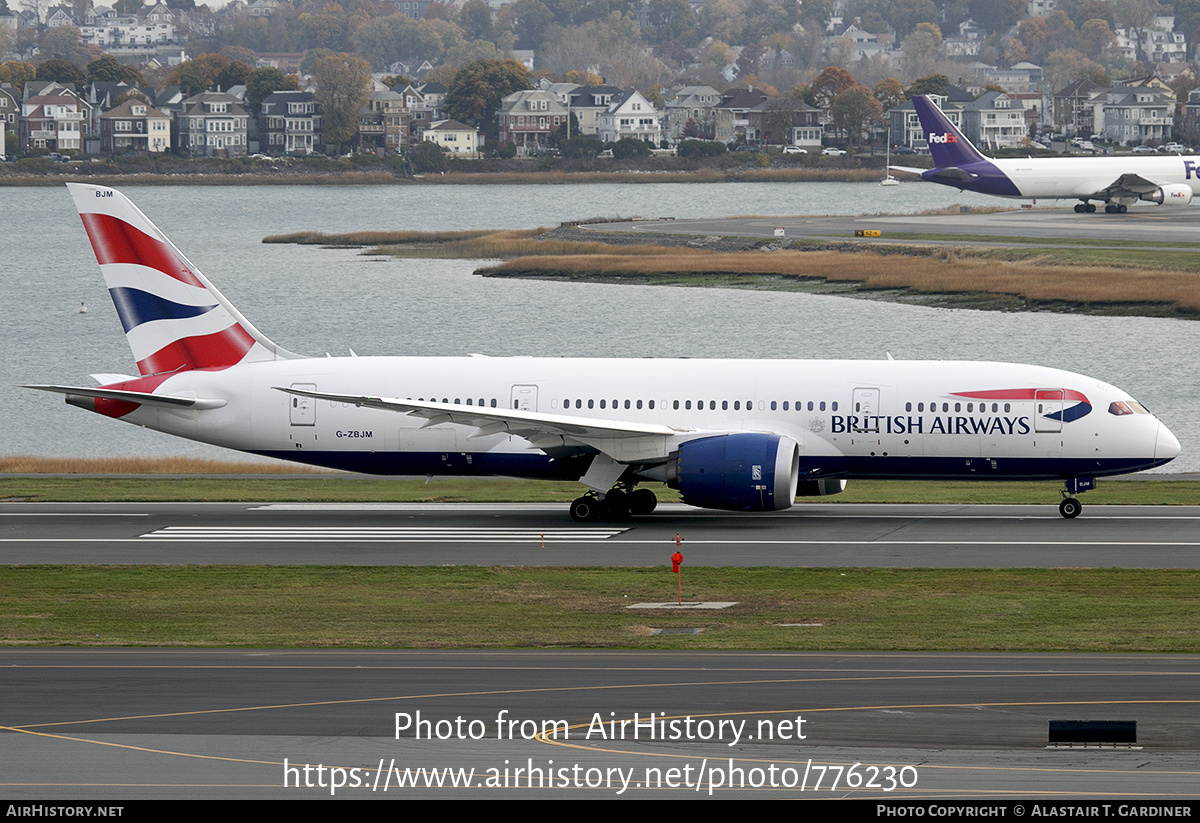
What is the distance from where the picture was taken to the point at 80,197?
4359 cm

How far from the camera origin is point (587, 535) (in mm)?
39281

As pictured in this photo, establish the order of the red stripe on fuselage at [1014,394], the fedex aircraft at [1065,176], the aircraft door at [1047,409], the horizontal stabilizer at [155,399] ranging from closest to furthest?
1. the aircraft door at [1047,409]
2. the red stripe on fuselage at [1014,394]
3. the horizontal stabilizer at [155,399]
4. the fedex aircraft at [1065,176]

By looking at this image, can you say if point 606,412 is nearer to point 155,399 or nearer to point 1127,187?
point 155,399

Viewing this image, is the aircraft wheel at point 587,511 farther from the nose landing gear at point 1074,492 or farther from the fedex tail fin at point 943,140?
the fedex tail fin at point 943,140

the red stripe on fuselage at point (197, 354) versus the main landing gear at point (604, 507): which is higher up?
the red stripe on fuselage at point (197, 354)

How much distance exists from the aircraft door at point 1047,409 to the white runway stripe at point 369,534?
11.1 metres

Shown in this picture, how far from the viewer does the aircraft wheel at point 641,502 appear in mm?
41938

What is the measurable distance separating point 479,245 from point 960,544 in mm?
113431

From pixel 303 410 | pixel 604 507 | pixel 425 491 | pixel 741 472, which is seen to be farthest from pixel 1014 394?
pixel 303 410

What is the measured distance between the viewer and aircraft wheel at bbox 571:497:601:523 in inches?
1633

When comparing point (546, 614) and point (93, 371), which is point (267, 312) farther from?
point (546, 614)

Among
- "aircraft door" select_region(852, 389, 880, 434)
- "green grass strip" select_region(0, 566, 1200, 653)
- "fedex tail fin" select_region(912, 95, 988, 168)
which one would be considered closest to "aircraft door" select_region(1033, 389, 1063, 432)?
"aircraft door" select_region(852, 389, 880, 434)

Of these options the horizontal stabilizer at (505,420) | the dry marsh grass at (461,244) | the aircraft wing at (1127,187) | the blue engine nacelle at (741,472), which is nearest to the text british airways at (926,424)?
the blue engine nacelle at (741,472)

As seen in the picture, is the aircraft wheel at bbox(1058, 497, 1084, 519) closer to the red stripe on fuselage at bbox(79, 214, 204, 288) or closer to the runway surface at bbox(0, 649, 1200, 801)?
the runway surface at bbox(0, 649, 1200, 801)
